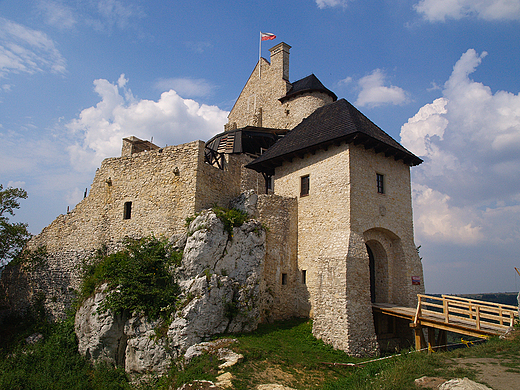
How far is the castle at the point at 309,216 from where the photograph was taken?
14.8m

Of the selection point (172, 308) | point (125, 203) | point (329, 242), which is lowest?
point (172, 308)

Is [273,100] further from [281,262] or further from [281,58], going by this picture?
[281,262]

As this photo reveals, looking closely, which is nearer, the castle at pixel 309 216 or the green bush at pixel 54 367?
the green bush at pixel 54 367

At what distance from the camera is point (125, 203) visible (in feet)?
62.1

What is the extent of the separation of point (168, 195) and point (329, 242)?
8.18m

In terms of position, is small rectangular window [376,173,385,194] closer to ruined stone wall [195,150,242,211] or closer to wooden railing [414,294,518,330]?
wooden railing [414,294,518,330]

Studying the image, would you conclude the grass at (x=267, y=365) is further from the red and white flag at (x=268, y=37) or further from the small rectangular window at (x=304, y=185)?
the red and white flag at (x=268, y=37)

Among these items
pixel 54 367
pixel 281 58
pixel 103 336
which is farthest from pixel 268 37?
pixel 54 367

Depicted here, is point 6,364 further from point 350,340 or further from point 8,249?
point 350,340

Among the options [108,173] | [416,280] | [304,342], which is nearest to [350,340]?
[304,342]

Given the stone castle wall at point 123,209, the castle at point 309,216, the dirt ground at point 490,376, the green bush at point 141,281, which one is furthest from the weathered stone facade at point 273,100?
the dirt ground at point 490,376

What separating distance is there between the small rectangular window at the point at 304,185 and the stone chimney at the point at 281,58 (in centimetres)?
1412

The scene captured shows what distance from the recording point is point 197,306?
44.4 ft

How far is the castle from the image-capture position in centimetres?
1476
